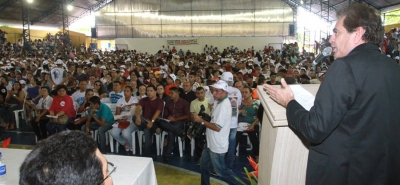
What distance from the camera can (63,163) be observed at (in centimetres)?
97

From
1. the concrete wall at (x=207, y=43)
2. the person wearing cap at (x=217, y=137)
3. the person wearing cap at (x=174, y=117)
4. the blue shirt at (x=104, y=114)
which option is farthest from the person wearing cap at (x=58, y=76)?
the concrete wall at (x=207, y=43)

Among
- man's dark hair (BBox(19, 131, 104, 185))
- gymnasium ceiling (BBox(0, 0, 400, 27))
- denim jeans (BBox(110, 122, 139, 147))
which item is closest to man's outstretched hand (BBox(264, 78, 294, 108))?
man's dark hair (BBox(19, 131, 104, 185))

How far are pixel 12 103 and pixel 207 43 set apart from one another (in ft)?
59.9

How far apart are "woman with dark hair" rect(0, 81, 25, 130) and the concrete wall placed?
1772 cm

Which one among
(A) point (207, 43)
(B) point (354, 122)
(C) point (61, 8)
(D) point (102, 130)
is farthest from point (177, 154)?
(C) point (61, 8)

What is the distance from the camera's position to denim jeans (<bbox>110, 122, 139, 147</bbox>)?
19.7ft

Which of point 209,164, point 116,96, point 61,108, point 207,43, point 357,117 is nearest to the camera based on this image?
point 357,117

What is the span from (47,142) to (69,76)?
9206 mm

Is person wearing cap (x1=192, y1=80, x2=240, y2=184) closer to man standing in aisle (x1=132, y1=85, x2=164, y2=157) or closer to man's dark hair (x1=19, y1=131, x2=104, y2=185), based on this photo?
man standing in aisle (x1=132, y1=85, x2=164, y2=157)

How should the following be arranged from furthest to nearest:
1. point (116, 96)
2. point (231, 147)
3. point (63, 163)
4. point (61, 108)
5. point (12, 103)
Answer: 1. point (12, 103)
2. point (116, 96)
3. point (61, 108)
4. point (231, 147)
5. point (63, 163)

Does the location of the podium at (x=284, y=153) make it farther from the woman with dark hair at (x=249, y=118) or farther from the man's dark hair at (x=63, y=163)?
the woman with dark hair at (x=249, y=118)

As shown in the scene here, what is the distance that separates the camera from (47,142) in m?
1.05

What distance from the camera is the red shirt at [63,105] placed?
6387 mm

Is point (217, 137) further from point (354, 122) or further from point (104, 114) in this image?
point (104, 114)
